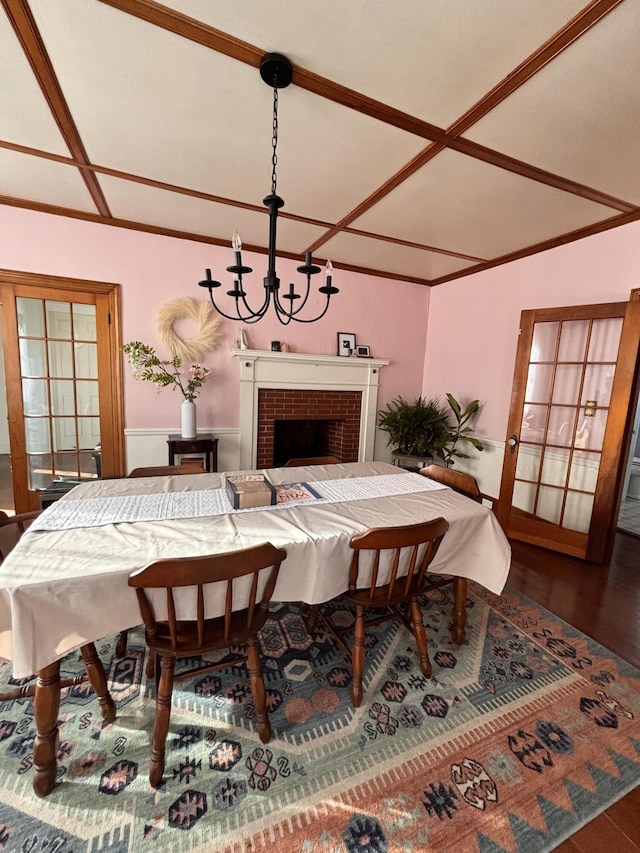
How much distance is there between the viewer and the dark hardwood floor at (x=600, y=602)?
1.14 m

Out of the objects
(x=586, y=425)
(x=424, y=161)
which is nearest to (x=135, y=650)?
(x=424, y=161)

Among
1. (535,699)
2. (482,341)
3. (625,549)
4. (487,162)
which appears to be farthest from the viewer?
(482,341)

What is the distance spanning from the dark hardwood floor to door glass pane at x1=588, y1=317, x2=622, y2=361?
1.66m

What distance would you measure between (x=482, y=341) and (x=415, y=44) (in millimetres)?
2862

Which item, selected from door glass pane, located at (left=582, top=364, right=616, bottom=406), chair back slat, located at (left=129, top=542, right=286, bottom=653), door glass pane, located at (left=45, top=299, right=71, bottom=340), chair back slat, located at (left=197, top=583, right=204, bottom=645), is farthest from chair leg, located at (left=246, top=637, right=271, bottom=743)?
door glass pane, located at (left=45, top=299, right=71, bottom=340)

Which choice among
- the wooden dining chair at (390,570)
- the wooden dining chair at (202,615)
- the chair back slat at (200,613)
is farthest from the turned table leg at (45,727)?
the wooden dining chair at (390,570)

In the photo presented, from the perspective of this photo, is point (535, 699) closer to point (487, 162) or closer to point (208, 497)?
point (208, 497)

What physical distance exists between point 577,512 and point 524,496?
1.39 feet

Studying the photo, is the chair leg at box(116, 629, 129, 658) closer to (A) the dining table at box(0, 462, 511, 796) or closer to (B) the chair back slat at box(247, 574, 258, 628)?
(A) the dining table at box(0, 462, 511, 796)

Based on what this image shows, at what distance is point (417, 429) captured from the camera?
4.07m

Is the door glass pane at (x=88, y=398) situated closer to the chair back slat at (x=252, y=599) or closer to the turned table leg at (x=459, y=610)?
the chair back slat at (x=252, y=599)

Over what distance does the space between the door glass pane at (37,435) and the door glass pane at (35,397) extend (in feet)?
0.26

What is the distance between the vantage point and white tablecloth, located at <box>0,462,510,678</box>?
3.57 ft

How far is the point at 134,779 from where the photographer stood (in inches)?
48.8
